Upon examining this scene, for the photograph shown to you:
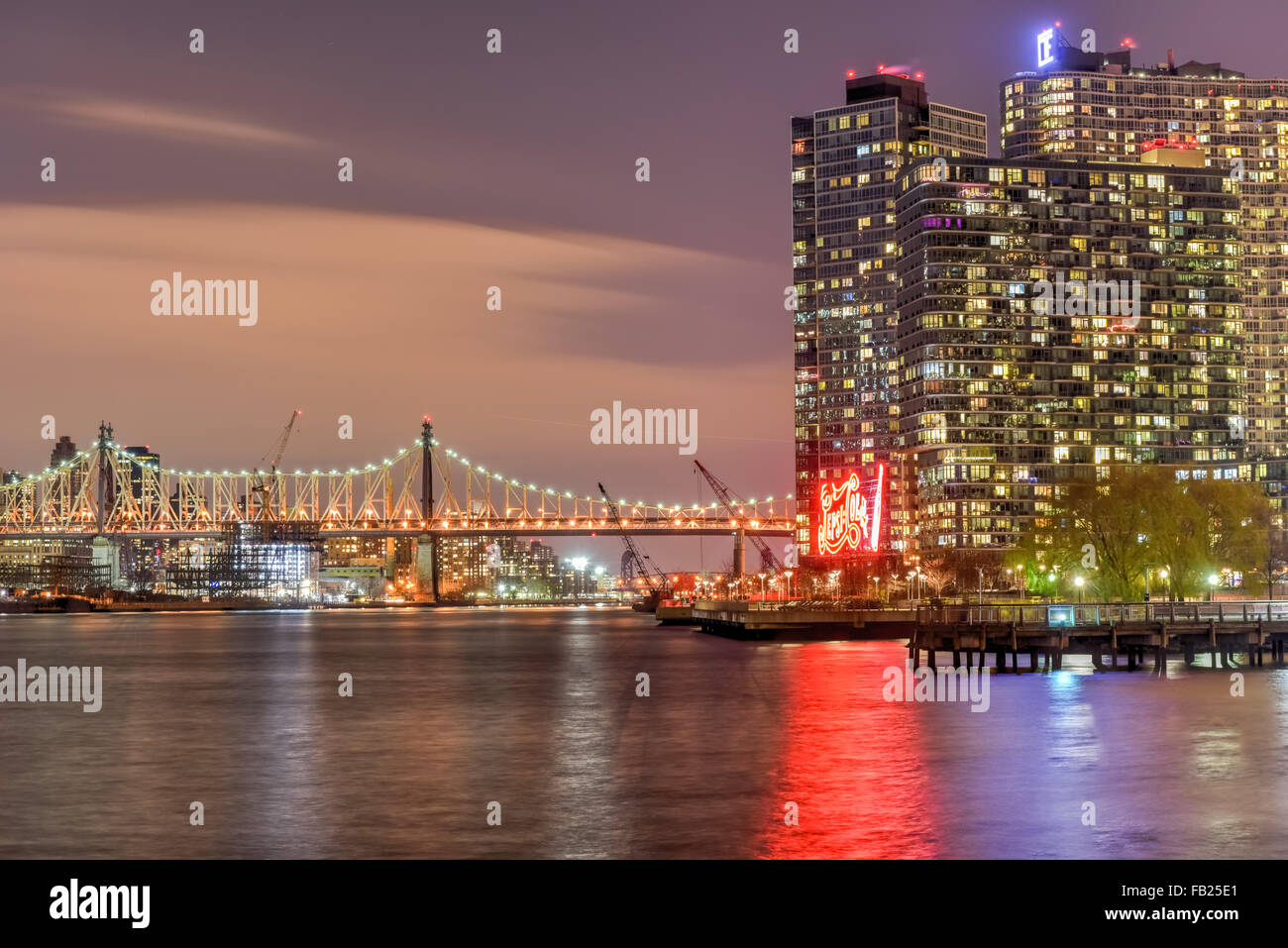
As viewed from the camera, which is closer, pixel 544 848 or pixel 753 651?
pixel 544 848

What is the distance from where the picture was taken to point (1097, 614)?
90375mm

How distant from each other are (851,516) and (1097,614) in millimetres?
55665

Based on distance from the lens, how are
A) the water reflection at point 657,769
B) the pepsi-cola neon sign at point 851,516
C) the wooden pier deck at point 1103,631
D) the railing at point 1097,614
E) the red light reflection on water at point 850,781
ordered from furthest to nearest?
the pepsi-cola neon sign at point 851,516 → the railing at point 1097,614 → the wooden pier deck at point 1103,631 → the water reflection at point 657,769 → the red light reflection on water at point 850,781

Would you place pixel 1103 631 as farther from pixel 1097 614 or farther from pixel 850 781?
pixel 850 781

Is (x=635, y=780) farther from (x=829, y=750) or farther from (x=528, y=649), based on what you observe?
(x=528, y=649)

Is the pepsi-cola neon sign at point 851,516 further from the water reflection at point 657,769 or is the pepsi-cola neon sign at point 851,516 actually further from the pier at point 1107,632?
the water reflection at point 657,769

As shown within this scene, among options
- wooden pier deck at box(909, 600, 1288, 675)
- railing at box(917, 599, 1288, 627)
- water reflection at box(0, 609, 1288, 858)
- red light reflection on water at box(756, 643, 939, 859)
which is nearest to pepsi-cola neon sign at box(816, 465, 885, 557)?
railing at box(917, 599, 1288, 627)

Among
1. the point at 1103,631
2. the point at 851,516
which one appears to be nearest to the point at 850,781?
the point at 1103,631

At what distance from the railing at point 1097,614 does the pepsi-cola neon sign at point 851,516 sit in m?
44.6

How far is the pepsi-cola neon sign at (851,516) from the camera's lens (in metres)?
139

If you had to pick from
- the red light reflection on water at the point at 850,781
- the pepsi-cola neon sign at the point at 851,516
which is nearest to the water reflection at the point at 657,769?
the red light reflection on water at the point at 850,781
